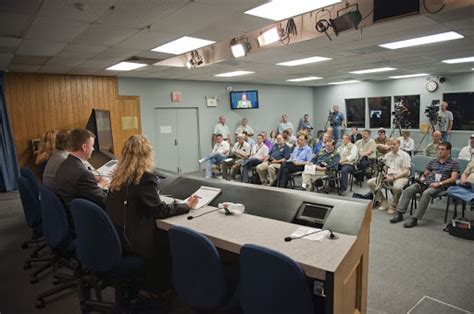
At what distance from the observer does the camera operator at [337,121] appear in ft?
37.1

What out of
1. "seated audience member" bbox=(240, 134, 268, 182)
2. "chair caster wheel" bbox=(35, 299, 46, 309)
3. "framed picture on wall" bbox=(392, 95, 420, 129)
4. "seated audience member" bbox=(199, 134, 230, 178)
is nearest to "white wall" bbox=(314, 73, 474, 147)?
"framed picture on wall" bbox=(392, 95, 420, 129)

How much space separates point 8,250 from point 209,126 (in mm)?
6130

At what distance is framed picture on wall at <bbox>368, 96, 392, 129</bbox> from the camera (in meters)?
10.9

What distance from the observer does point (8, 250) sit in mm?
3697

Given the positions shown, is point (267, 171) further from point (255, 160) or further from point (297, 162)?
point (297, 162)

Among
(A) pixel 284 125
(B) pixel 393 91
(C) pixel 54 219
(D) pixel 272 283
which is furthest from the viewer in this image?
(A) pixel 284 125

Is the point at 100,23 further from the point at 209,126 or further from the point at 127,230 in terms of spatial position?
the point at 209,126

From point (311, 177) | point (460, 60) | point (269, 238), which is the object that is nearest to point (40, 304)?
point (269, 238)

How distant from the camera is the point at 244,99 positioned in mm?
9633

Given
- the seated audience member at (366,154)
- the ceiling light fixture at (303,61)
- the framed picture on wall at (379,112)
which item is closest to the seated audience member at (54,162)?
the ceiling light fixture at (303,61)

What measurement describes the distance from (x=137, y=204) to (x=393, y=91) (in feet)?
35.4

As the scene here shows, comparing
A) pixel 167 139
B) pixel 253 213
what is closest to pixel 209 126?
pixel 167 139

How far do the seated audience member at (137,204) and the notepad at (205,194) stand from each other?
0.25 meters

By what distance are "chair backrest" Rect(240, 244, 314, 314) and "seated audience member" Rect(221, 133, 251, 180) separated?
5.74 metres
